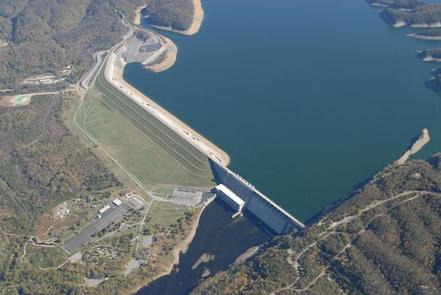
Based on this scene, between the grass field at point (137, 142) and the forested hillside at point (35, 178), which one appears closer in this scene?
the forested hillside at point (35, 178)

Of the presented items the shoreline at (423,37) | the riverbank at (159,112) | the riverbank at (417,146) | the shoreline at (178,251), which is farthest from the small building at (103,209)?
the shoreline at (423,37)

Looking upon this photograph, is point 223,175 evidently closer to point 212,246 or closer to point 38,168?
point 212,246

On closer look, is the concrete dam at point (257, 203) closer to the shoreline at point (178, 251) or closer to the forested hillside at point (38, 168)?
the shoreline at point (178, 251)

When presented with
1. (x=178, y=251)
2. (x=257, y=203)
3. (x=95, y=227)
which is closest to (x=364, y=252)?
(x=257, y=203)

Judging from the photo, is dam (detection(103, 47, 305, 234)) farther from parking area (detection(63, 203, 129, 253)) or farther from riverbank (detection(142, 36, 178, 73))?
parking area (detection(63, 203, 129, 253))

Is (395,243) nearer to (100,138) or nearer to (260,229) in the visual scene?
(260,229)

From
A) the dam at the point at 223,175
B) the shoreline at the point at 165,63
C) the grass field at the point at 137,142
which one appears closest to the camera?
the dam at the point at 223,175

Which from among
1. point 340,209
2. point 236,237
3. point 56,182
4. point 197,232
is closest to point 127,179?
point 56,182

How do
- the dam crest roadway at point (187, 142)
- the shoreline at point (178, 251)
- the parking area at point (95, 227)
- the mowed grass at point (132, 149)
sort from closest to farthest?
the shoreline at point (178, 251)
the parking area at point (95, 227)
the dam crest roadway at point (187, 142)
the mowed grass at point (132, 149)
